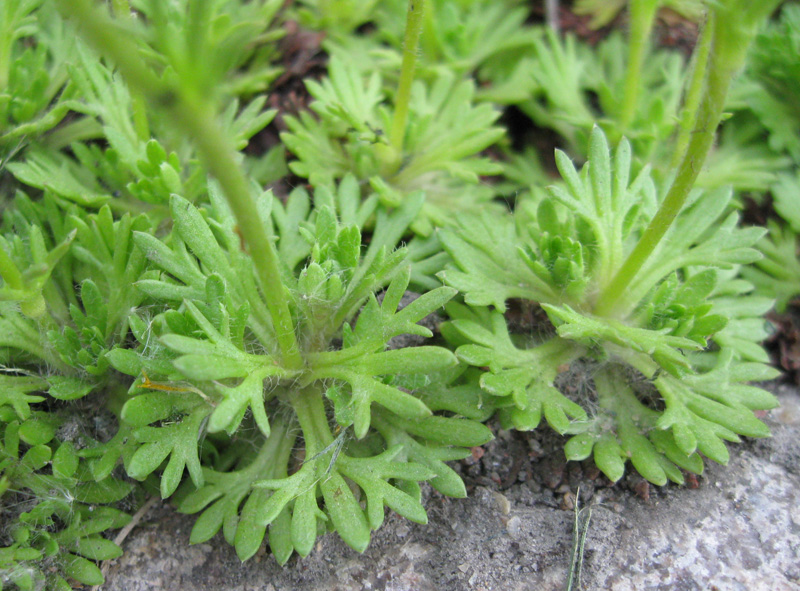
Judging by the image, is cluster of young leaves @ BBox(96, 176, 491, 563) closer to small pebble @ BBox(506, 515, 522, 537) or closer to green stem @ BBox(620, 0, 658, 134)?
small pebble @ BBox(506, 515, 522, 537)

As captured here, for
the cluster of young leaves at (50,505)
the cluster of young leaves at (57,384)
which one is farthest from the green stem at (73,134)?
the cluster of young leaves at (50,505)

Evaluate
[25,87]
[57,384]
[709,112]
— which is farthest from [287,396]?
[25,87]

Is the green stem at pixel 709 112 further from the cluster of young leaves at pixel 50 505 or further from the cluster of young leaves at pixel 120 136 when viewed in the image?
the cluster of young leaves at pixel 50 505

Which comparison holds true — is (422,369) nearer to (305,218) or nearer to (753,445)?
(305,218)

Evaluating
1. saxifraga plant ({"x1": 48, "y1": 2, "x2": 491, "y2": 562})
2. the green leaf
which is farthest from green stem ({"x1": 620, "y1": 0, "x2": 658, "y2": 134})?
the green leaf

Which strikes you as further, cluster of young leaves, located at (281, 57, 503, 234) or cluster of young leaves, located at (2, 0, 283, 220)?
cluster of young leaves, located at (281, 57, 503, 234)

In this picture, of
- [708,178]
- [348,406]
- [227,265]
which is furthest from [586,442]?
[708,178]

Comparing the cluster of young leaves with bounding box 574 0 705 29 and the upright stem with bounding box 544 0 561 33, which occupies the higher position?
the upright stem with bounding box 544 0 561 33
